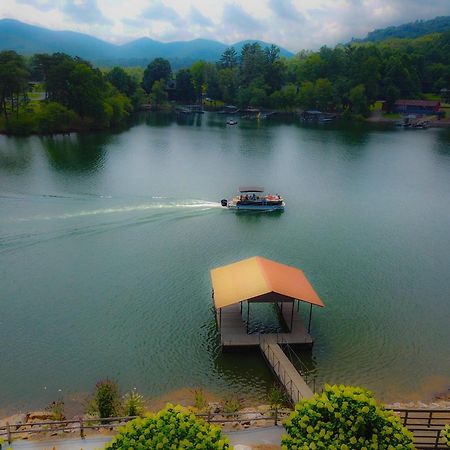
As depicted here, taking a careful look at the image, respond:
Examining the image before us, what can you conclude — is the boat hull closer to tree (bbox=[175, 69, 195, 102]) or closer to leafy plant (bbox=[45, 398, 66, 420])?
leafy plant (bbox=[45, 398, 66, 420])

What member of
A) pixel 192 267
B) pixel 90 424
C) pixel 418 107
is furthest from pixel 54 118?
pixel 418 107

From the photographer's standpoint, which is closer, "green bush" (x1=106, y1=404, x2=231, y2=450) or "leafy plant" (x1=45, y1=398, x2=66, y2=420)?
"green bush" (x1=106, y1=404, x2=231, y2=450)

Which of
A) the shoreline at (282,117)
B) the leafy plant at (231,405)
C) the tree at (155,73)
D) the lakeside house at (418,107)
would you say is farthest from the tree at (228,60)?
the leafy plant at (231,405)

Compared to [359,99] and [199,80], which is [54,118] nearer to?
[199,80]

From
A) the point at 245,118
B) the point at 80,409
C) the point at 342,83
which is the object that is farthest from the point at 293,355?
the point at 342,83

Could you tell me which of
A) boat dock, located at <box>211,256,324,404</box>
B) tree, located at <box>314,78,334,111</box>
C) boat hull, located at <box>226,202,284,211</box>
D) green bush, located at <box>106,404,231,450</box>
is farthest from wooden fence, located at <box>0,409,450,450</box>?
tree, located at <box>314,78,334,111</box>

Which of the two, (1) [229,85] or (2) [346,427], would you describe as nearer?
(2) [346,427]
